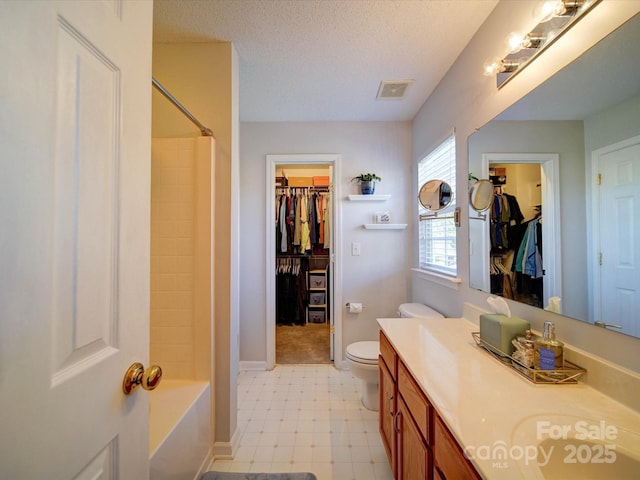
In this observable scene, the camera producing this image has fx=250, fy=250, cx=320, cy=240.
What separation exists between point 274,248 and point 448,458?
80.2 inches

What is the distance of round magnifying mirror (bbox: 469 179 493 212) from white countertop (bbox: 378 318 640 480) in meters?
0.76

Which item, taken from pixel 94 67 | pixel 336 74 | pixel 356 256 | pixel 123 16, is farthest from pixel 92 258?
pixel 356 256

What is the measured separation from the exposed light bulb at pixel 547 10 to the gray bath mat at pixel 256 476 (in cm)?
232

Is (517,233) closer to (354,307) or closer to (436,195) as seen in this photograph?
(436,195)

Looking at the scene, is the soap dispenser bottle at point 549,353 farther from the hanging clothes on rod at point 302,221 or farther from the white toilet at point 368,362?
the hanging clothes on rod at point 302,221

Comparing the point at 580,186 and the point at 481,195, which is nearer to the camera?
the point at 580,186

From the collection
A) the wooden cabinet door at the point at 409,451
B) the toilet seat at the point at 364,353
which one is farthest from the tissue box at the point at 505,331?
the toilet seat at the point at 364,353

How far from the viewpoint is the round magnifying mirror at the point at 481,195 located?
131 centimetres

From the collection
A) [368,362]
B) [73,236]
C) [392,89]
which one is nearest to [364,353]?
[368,362]

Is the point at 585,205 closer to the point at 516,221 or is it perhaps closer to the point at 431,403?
the point at 516,221

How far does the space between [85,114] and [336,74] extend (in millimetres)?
1746

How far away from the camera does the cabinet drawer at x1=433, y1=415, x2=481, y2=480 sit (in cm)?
62

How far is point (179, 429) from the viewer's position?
→ 1.15 meters

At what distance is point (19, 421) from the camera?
36 centimetres
